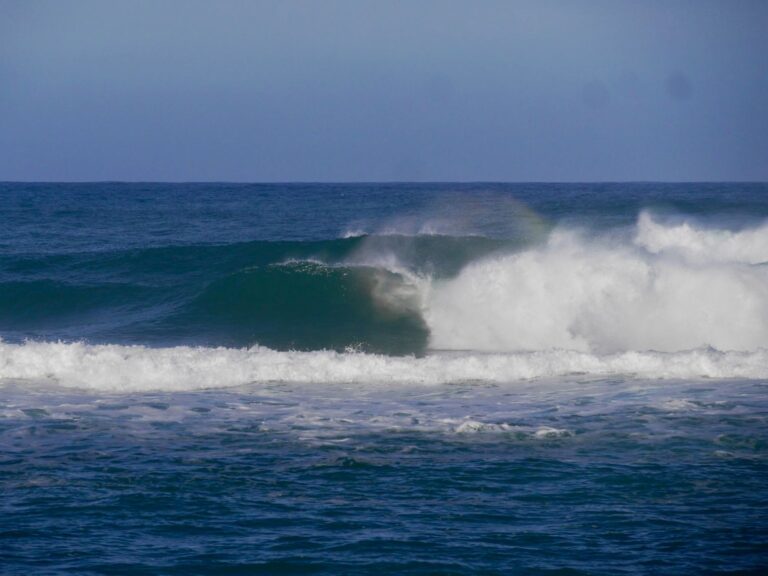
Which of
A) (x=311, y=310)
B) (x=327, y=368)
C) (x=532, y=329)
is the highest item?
(x=311, y=310)

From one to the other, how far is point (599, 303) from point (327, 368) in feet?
23.9

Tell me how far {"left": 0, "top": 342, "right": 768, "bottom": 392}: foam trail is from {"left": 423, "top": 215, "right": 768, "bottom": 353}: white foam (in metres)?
3.47

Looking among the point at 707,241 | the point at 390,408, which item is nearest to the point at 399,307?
the point at 390,408

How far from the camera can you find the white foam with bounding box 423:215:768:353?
17.8 metres

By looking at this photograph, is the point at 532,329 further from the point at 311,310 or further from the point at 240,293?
the point at 240,293

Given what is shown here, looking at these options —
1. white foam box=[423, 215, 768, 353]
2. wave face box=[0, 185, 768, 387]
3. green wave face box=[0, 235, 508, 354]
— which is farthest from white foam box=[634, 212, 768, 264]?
green wave face box=[0, 235, 508, 354]

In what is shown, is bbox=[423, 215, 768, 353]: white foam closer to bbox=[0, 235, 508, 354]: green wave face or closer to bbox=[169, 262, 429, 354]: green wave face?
bbox=[169, 262, 429, 354]: green wave face

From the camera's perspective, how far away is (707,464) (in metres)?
8.84

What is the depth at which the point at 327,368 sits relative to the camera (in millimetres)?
14016

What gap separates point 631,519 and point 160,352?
9654mm

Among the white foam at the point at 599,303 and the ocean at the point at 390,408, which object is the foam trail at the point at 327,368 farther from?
the white foam at the point at 599,303

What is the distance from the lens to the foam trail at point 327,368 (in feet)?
44.0

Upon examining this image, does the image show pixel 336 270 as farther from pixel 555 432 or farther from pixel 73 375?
pixel 555 432

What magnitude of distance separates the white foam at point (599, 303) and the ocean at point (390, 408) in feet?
0.20
